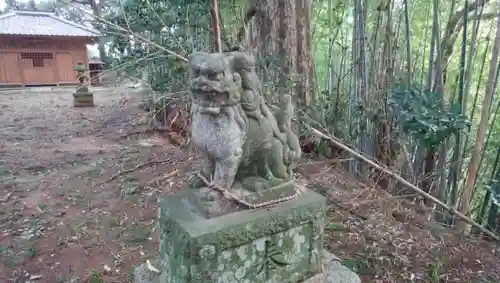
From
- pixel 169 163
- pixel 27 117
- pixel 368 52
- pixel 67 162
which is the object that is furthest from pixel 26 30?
pixel 368 52

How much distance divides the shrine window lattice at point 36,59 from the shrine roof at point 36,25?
0.85 m

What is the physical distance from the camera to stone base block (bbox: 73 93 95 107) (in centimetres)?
925

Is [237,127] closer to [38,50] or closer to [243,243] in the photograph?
[243,243]

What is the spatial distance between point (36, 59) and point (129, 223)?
14.0m

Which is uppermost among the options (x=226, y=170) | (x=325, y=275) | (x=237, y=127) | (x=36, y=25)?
(x=36, y=25)

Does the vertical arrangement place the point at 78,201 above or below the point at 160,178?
below

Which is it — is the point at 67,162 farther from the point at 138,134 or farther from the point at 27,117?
the point at 27,117

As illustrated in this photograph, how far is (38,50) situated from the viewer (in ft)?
45.9

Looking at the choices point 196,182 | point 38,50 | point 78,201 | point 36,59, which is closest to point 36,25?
point 38,50

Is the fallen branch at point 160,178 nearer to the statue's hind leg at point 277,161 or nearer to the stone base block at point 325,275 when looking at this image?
the stone base block at point 325,275

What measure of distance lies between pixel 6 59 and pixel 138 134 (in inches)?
431

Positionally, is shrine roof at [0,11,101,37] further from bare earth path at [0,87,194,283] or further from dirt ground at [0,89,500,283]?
dirt ground at [0,89,500,283]

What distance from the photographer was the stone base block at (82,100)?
9.25m

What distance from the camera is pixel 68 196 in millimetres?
3412
